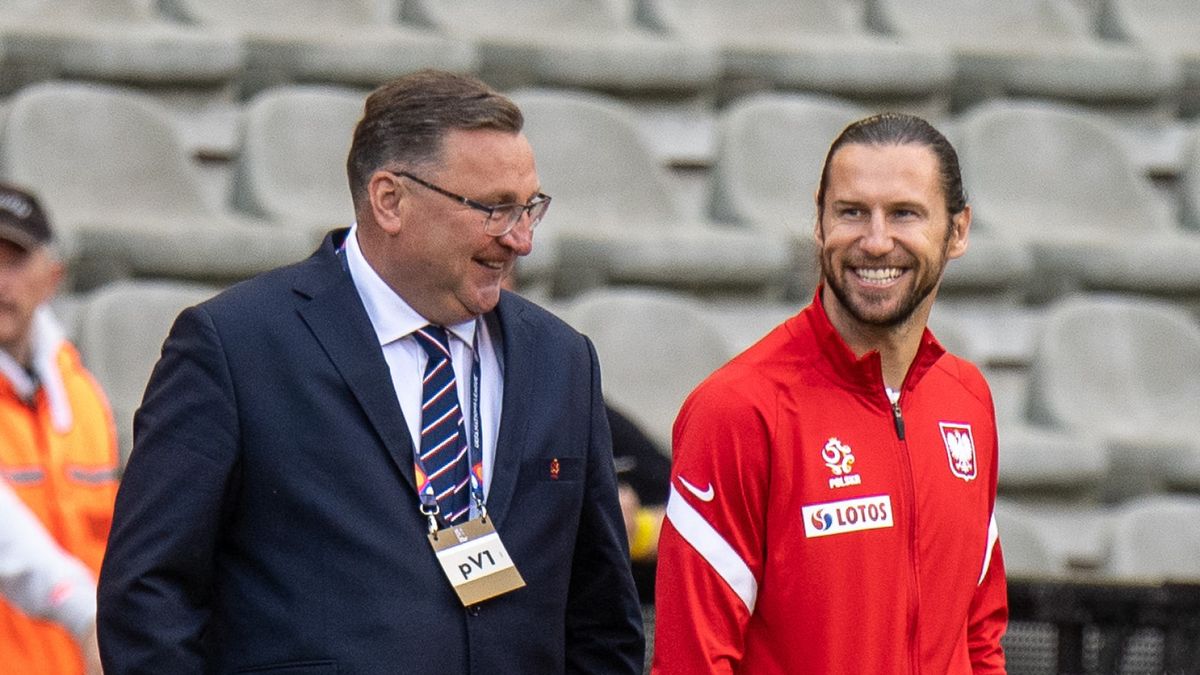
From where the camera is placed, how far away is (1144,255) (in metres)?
A: 6.49

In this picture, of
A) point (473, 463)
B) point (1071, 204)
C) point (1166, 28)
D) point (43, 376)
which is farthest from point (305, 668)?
point (1166, 28)

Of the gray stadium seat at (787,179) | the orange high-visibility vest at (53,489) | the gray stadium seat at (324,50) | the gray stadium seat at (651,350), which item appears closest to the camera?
the orange high-visibility vest at (53,489)

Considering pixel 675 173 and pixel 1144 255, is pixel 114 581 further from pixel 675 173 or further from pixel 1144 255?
pixel 1144 255

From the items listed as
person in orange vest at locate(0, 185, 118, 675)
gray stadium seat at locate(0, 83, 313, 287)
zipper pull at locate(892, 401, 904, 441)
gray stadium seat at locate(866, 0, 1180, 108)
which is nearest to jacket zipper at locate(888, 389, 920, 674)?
zipper pull at locate(892, 401, 904, 441)

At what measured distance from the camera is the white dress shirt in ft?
8.11

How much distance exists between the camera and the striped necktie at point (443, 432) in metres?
2.43

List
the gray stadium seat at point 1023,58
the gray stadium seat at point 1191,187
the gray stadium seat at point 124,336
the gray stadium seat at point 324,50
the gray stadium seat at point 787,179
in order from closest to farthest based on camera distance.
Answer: the gray stadium seat at point 124,336
the gray stadium seat at point 324,50
the gray stadium seat at point 787,179
the gray stadium seat at point 1191,187
the gray stadium seat at point 1023,58

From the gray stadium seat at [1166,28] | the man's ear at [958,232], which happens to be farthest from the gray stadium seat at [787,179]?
the man's ear at [958,232]

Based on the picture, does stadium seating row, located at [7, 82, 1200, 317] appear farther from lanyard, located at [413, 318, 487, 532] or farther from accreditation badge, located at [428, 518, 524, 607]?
accreditation badge, located at [428, 518, 524, 607]

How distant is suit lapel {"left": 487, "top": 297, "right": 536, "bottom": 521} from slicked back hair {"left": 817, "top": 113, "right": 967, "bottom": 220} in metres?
0.45

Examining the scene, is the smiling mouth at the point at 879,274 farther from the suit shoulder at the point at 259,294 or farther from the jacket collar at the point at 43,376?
the jacket collar at the point at 43,376

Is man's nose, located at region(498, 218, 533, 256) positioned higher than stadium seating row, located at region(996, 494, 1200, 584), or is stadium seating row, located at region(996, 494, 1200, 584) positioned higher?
man's nose, located at region(498, 218, 533, 256)

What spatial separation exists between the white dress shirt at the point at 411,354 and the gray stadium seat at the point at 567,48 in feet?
12.1

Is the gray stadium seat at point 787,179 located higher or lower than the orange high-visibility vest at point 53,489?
higher
